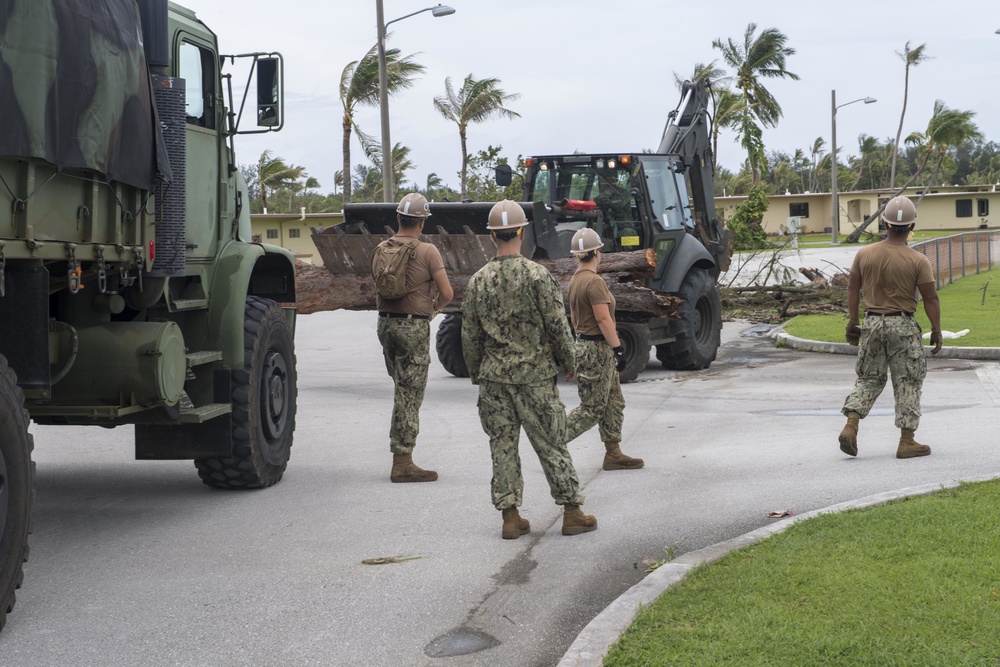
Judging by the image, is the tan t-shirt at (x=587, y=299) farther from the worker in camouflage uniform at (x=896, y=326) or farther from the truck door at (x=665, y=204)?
the truck door at (x=665, y=204)

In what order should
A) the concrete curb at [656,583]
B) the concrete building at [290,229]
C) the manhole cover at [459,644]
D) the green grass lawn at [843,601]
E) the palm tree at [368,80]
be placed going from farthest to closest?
the concrete building at [290,229], the palm tree at [368,80], the manhole cover at [459,644], the concrete curb at [656,583], the green grass lawn at [843,601]

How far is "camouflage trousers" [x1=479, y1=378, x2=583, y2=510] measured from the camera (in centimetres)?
695

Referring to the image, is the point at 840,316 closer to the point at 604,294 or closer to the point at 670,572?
the point at 604,294

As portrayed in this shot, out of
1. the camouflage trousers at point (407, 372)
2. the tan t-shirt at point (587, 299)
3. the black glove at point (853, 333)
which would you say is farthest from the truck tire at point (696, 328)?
the camouflage trousers at point (407, 372)

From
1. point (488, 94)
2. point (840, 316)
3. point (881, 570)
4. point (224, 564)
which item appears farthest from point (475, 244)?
point (488, 94)

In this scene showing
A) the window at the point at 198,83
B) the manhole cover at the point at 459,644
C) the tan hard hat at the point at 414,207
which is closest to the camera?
the manhole cover at the point at 459,644

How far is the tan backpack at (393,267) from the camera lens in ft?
28.6

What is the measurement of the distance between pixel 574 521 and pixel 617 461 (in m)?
2.17

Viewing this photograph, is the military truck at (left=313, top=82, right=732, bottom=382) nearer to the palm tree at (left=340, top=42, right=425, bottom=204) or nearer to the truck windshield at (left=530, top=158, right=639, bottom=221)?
the truck windshield at (left=530, top=158, right=639, bottom=221)

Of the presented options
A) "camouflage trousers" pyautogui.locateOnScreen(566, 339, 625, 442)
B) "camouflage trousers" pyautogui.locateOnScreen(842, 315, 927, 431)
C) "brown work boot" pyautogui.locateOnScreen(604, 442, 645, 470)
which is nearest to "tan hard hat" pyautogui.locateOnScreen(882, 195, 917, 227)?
"camouflage trousers" pyautogui.locateOnScreen(842, 315, 927, 431)

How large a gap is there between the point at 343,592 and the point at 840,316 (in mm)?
16876

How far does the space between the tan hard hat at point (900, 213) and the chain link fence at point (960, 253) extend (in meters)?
17.3

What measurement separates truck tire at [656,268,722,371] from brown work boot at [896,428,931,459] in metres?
6.32

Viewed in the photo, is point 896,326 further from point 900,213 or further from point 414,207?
point 414,207
